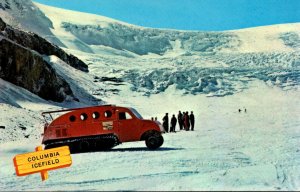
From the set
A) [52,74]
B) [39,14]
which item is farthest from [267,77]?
[39,14]

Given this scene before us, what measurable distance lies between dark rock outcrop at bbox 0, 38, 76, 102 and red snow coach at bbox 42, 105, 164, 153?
29.5 m

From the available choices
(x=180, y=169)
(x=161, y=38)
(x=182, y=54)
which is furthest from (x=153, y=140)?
(x=161, y=38)

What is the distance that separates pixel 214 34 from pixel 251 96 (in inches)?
2098

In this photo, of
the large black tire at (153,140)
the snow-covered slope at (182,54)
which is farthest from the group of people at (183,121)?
the snow-covered slope at (182,54)

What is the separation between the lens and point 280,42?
11719 centimetres

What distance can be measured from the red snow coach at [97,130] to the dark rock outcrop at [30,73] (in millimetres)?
29538

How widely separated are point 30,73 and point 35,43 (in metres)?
13.7

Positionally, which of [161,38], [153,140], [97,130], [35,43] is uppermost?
[161,38]

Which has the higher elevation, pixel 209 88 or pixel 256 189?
pixel 209 88

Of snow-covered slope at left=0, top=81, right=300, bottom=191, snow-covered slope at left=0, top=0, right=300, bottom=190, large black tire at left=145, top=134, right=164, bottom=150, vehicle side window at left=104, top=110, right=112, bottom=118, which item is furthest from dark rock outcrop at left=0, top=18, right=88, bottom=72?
large black tire at left=145, top=134, right=164, bottom=150

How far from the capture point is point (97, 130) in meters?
17.3

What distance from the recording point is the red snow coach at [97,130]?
17188 mm

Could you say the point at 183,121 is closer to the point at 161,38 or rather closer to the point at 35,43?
the point at 35,43

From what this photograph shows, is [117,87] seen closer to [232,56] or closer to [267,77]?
[267,77]
